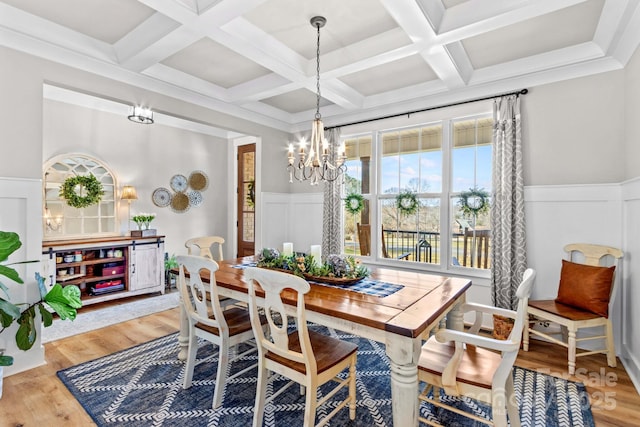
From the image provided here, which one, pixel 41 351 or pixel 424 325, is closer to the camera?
pixel 424 325

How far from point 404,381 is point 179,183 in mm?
5005

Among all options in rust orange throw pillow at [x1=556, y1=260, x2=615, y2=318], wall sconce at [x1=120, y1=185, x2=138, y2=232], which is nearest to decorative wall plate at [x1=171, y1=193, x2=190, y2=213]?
wall sconce at [x1=120, y1=185, x2=138, y2=232]

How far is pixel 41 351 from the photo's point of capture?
8.76ft

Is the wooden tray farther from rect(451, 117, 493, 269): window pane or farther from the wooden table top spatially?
rect(451, 117, 493, 269): window pane

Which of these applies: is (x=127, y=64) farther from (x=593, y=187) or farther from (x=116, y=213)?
(x=593, y=187)

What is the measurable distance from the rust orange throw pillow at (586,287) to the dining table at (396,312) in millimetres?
1201

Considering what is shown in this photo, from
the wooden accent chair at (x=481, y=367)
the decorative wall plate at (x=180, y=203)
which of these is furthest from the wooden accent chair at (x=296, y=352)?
the decorative wall plate at (x=180, y=203)

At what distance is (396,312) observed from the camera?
172cm

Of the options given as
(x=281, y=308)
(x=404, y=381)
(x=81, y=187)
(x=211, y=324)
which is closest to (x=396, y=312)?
(x=404, y=381)

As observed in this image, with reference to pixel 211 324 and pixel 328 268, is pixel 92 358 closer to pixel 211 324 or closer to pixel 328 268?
pixel 211 324

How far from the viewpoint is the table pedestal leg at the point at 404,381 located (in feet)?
5.02

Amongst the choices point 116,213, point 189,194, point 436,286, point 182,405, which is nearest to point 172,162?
point 189,194

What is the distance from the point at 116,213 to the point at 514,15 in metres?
5.19

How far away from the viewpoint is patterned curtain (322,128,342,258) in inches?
175
